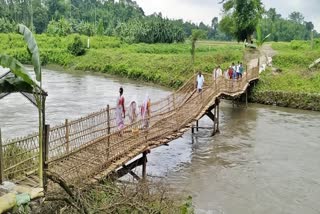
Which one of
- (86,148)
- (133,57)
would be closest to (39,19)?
(133,57)

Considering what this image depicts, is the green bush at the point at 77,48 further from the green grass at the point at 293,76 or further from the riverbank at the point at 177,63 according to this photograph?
the green grass at the point at 293,76

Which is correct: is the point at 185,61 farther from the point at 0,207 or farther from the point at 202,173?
the point at 0,207

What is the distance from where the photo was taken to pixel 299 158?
55.7 ft

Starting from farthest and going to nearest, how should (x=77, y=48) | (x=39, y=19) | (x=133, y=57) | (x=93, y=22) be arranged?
(x=93, y=22), (x=39, y=19), (x=77, y=48), (x=133, y=57)

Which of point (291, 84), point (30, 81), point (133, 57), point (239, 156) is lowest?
point (239, 156)

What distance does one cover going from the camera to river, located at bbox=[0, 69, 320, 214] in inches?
508

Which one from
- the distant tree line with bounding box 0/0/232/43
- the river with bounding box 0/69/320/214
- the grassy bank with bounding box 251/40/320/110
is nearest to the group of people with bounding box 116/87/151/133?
the river with bounding box 0/69/320/214

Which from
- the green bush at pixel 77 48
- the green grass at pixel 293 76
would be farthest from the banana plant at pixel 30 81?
the green bush at pixel 77 48

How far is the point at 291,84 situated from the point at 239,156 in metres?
13.3

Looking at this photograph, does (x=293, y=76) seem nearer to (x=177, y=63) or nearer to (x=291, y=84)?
(x=291, y=84)

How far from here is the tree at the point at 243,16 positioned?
119 feet

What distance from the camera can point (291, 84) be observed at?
28672 millimetres

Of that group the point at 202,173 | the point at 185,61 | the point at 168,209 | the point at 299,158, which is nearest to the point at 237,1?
the point at 185,61

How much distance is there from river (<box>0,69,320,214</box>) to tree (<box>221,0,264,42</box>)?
10645mm
